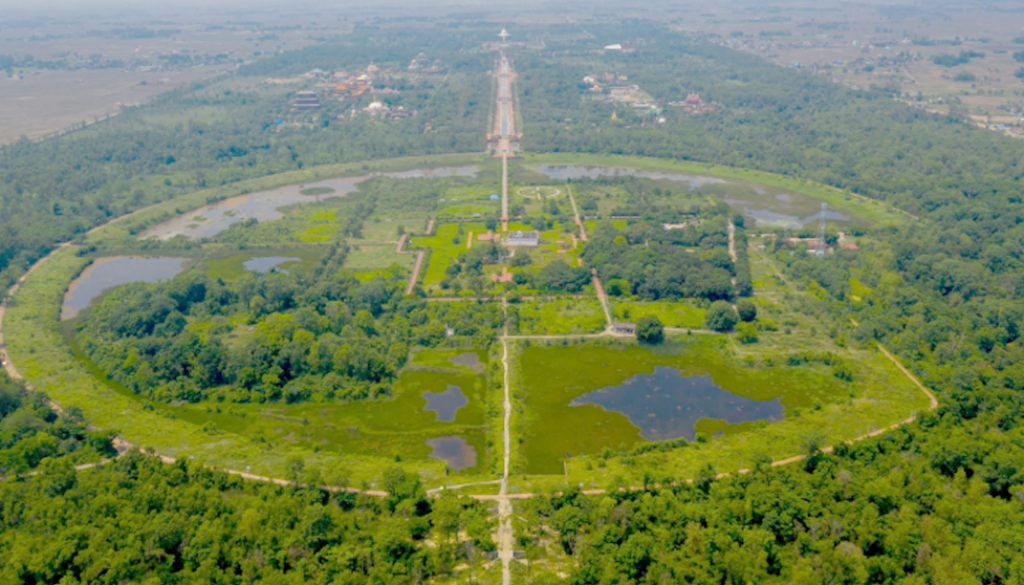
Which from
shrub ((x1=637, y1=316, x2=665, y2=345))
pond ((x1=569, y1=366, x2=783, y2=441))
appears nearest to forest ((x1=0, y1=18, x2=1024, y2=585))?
pond ((x1=569, y1=366, x2=783, y2=441))

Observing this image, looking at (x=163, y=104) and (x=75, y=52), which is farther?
(x=75, y=52)

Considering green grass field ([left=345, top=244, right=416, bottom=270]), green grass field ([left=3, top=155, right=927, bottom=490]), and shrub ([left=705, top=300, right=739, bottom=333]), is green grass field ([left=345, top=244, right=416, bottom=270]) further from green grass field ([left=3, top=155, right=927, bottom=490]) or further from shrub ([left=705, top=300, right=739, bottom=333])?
shrub ([left=705, top=300, right=739, bottom=333])

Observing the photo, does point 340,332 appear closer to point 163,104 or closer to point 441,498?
point 441,498

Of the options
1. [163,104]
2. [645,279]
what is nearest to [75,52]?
[163,104]

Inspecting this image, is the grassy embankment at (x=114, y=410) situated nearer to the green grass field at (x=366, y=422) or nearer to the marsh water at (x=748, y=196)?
the green grass field at (x=366, y=422)

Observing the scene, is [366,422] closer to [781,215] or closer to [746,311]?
[746,311]
